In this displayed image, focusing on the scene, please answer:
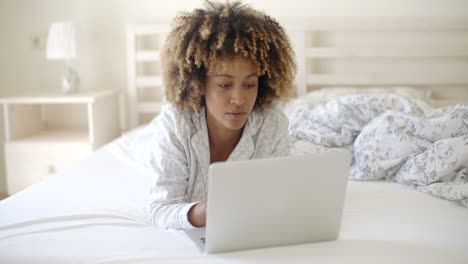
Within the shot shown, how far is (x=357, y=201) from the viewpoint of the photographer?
149 cm

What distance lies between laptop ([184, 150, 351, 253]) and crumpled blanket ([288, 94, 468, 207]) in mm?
586

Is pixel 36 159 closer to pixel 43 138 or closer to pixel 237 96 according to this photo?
pixel 43 138

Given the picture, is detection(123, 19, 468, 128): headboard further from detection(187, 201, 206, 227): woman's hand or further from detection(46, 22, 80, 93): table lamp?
detection(187, 201, 206, 227): woman's hand

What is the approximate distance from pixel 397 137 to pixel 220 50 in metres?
0.73

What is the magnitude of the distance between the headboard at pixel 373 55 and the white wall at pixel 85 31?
0.43 feet

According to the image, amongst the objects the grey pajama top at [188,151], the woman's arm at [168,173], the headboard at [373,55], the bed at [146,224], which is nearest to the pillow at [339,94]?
the bed at [146,224]

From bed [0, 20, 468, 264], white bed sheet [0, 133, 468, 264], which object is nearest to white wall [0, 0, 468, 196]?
bed [0, 20, 468, 264]

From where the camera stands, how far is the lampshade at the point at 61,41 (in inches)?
104

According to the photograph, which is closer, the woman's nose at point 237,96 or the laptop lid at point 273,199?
the laptop lid at point 273,199

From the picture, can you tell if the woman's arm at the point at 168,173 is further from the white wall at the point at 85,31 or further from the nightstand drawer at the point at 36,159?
the white wall at the point at 85,31

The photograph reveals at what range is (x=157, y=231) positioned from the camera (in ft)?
4.04

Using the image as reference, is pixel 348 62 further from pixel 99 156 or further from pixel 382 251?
pixel 382 251

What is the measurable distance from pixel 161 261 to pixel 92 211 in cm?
41

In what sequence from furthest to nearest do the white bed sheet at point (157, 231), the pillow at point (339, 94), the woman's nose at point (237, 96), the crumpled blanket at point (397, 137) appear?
the pillow at point (339, 94), the crumpled blanket at point (397, 137), the woman's nose at point (237, 96), the white bed sheet at point (157, 231)
